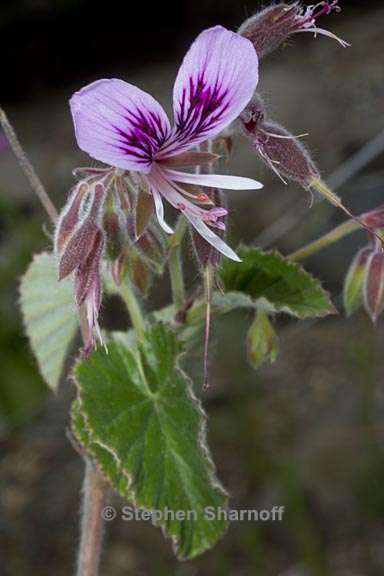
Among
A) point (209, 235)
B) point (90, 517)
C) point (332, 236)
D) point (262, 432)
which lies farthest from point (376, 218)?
point (262, 432)

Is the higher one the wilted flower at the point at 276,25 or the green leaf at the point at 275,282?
the wilted flower at the point at 276,25

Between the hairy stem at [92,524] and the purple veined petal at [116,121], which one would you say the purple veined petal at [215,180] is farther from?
the hairy stem at [92,524]

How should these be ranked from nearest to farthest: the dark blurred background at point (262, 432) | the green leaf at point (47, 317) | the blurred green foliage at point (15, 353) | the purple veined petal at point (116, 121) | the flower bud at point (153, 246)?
the purple veined petal at point (116, 121)
the flower bud at point (153, 246)
the green leaf at point (47, 317)
the dark blurred background at point (262, 432)
the blurred green foliage at point (15, 353)

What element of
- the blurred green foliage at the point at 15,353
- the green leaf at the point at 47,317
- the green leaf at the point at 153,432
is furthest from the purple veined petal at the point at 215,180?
the blurred green foliage at the point at 15,353

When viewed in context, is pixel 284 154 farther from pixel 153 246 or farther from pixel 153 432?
pixel 153 432

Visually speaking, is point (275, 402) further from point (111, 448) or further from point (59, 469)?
point (111, 448)

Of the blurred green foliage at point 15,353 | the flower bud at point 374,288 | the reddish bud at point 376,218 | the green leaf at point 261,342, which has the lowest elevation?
the blurred green foliage at point 15,353
